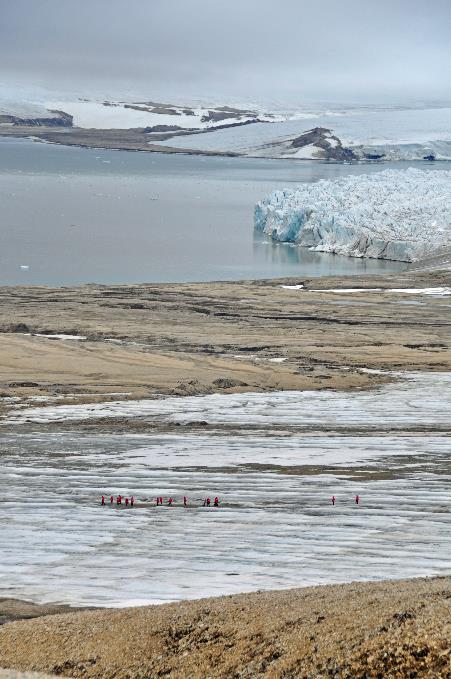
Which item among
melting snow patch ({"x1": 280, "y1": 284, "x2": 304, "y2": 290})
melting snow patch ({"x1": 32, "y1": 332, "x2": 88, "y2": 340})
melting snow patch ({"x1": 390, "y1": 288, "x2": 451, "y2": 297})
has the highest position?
melting snow patch ({"x1": 390, "y1": 288, "x2": 451, "y2": 297})

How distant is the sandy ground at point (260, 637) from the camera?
589 cm

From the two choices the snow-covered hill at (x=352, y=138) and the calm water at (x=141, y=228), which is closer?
the calm water at (x=141, y=228)

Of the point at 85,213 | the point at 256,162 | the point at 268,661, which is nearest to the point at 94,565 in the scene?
the point at 268,661

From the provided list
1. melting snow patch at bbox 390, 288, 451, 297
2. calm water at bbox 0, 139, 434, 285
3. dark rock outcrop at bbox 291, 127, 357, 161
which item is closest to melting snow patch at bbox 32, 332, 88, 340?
calm water at bbox 0, 139, 434, 285

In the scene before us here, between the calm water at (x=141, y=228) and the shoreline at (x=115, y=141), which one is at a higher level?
the shoreline at (x=115, y=141)

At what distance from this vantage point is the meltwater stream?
33.1 ft

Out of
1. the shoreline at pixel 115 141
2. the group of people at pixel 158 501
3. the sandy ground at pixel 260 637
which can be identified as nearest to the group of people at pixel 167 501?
the group of people at pixel 158 501

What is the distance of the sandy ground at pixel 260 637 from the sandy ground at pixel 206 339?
906 centimetres

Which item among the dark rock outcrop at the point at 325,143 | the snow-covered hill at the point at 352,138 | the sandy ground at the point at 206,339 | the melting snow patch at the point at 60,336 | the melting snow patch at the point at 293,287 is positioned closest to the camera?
the sandy ground at the point at 206,339

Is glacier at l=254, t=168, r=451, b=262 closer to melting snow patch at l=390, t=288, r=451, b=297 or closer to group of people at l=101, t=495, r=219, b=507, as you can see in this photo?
melting snow patch at l=390, t=288, r=451, b=297

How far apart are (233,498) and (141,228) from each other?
27772 mm

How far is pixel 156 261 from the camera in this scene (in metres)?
31.8

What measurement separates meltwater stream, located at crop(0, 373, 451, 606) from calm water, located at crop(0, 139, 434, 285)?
1291 cm

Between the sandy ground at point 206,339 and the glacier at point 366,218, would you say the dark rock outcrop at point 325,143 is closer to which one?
the glacier at point 366,218
